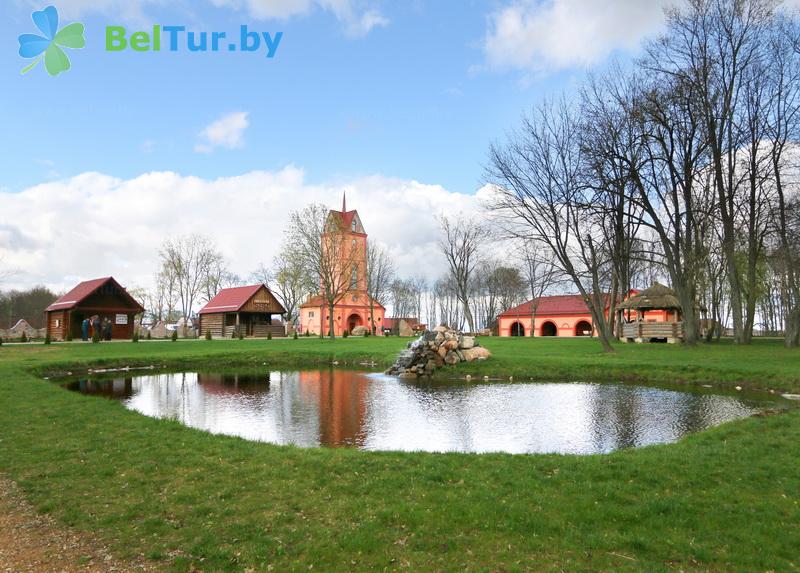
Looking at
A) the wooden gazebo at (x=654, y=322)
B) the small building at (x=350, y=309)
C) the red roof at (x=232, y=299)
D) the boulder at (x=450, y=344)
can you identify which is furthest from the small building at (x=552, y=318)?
the boulder at (x=450, y=344)

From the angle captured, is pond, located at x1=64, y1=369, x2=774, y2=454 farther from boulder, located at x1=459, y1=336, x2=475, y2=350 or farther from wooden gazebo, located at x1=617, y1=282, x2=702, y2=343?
wooden gazebo, located at x1=617, y1=282, x2=702, y2=343

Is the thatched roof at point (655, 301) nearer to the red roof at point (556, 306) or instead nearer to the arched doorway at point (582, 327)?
the red roof at point (556, 306)

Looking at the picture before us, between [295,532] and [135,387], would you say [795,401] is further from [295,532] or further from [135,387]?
[135,387]

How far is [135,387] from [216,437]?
1055 centimetres

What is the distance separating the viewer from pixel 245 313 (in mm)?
48656

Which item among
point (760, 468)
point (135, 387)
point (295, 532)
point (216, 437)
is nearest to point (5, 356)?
point (135, 387)

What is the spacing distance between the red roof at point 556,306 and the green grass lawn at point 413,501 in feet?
159

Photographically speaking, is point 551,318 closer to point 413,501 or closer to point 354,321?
point 354,321

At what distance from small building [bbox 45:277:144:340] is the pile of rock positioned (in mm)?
29745

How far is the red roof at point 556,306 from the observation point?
5603 cm

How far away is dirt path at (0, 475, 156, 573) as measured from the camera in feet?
13.0

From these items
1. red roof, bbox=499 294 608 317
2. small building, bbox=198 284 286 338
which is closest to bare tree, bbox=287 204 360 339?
small building, bbox=198 284 286 338

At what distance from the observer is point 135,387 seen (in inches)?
675

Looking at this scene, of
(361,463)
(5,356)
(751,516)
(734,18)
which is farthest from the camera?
(5,356)
